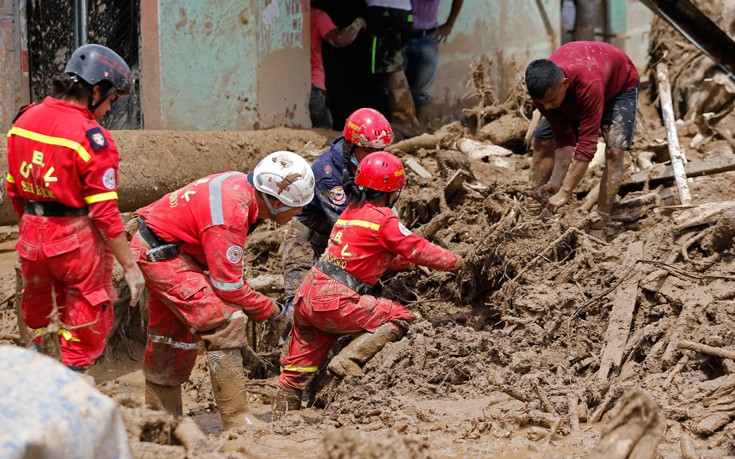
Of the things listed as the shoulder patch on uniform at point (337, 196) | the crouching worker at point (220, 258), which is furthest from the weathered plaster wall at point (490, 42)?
the crouching worker at point (220, 258)

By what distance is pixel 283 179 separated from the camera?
5.38 metres

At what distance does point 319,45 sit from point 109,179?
20.1 ft

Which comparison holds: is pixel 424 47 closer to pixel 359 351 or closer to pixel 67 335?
pixel 359 351

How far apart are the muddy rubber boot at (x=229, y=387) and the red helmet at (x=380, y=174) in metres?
1.50

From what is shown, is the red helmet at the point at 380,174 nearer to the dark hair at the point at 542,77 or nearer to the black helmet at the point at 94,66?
the dark hair at the point at 542,77

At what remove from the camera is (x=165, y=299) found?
17.9 ft

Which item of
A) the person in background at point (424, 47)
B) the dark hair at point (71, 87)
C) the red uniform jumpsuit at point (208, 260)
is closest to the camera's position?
the dark hair at point (71, 87)

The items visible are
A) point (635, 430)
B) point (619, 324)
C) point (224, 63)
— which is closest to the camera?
point (635, 430)

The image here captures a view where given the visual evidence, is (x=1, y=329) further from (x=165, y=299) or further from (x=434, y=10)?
(x=434, y=10)

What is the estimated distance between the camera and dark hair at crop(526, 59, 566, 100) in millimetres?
6773

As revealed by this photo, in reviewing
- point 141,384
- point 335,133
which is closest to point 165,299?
point 141,384

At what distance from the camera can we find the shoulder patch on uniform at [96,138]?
15.3 ft

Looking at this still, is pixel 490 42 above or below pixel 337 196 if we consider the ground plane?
above

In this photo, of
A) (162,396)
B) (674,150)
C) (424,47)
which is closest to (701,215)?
(674,150)
